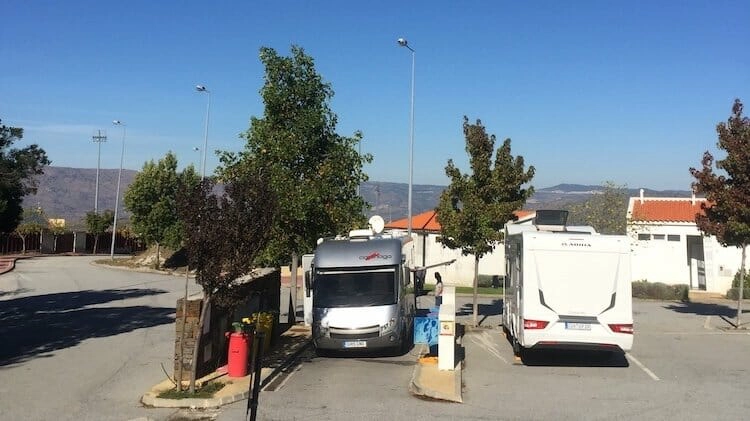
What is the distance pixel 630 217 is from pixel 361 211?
86.3 feet

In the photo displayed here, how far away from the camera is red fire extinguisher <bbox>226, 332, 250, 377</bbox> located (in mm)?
11469

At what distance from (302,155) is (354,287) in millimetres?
4872

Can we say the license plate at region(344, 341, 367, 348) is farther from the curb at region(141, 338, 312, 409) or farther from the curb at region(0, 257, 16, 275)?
the curb at region(0, 257, 16, 275)

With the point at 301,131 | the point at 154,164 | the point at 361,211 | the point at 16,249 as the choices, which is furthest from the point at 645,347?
the point at 16,249

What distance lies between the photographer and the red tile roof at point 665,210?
39.0m

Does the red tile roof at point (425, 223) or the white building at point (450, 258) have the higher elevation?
the red tile roof at point (425, 223)

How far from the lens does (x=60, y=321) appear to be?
20000 millimetres

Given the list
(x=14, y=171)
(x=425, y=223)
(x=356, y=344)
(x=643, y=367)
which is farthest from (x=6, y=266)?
(x=643, y=367)

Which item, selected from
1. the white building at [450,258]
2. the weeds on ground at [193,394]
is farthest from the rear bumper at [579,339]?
the white building at [450,258]

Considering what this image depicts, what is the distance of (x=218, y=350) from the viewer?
492 inches

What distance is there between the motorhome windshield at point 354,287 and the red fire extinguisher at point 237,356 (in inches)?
129

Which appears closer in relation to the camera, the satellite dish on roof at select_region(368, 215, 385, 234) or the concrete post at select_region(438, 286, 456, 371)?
the concrete post at select_region(438, 286, 456, 371)

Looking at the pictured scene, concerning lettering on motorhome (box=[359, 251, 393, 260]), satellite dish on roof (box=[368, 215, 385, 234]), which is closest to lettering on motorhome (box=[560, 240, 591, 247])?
lettering on motorhome (box=[359, 251, 393, 260])

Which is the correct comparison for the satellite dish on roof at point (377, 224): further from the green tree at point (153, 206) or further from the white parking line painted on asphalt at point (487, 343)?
the green tree at point (153, 206)
